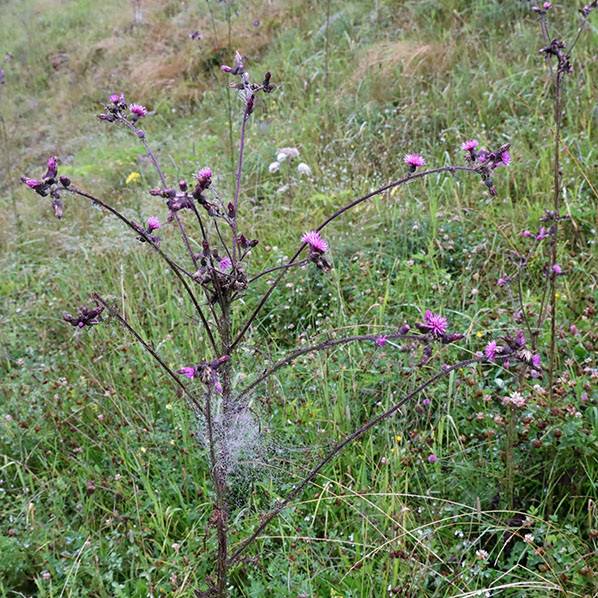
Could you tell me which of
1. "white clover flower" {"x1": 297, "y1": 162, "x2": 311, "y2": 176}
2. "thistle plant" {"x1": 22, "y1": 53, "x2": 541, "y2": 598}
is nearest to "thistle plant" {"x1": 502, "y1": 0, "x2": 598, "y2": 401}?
"thistle plant" {"x1": 22, "y1": 53, "x2": 541, "y2": 598}

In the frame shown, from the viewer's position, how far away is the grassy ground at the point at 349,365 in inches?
59.9

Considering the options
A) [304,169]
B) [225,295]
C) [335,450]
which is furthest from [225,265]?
[304,169]

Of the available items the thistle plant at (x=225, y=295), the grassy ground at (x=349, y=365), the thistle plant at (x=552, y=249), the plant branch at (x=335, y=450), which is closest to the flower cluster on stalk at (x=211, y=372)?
the thistle plant at (x=225, y=295)

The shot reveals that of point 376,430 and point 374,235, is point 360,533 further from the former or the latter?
point 374,235

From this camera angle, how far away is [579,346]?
6.25 feet

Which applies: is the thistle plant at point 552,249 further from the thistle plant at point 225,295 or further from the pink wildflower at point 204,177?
the pink wildflower at point 204,177

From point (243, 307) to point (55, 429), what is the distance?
1038 millimetres

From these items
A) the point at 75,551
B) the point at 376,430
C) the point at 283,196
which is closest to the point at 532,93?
the point at 283,196

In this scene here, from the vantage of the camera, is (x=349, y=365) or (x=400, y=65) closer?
(x=349, y=365)

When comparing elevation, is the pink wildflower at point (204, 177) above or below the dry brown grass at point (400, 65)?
below

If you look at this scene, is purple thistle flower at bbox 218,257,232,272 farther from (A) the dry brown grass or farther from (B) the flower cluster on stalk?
(A) the dry brown grass

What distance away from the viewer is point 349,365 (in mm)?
2176

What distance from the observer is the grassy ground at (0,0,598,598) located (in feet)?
4.99

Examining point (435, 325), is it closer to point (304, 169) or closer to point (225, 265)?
point (225, 265)
